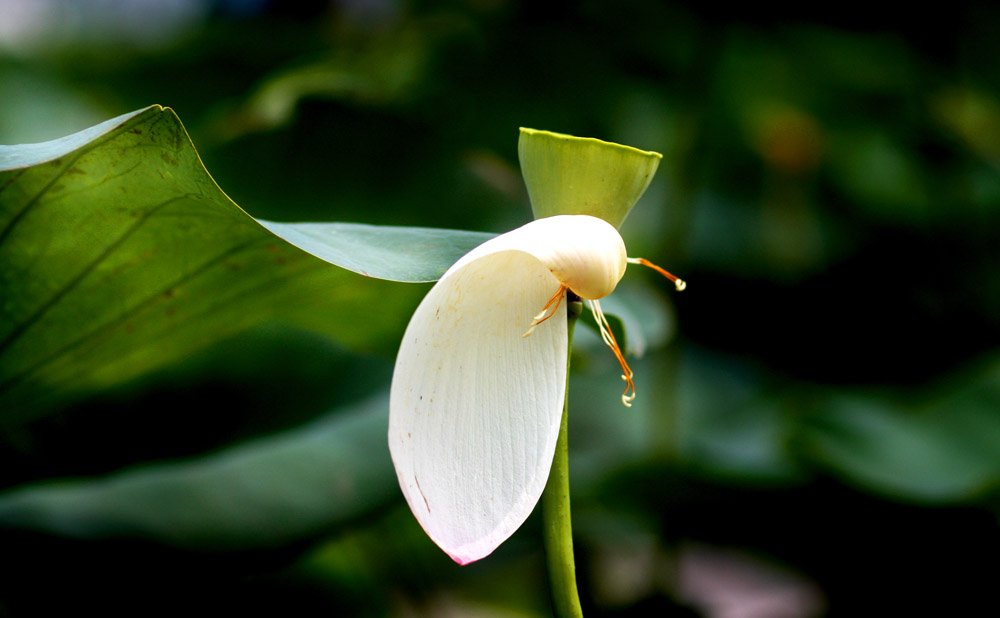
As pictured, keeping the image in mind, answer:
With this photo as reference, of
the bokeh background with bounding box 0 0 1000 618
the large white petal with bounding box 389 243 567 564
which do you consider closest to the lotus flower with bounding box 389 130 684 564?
the large white petal with bounding box 389 243 567 564

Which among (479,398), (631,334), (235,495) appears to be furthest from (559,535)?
(235,495)

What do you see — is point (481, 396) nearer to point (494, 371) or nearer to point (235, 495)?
point (494, 371)

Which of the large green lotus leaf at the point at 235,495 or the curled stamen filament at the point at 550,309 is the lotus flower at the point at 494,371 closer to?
the curled stamen filament at the point at 550,309

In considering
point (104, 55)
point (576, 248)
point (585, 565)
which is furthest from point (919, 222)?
point (104, 55)

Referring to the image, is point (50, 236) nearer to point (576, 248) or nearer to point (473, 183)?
point (576, 248)

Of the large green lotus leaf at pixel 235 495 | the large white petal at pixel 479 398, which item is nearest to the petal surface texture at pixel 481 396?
the large white petal at pixel 479 398
